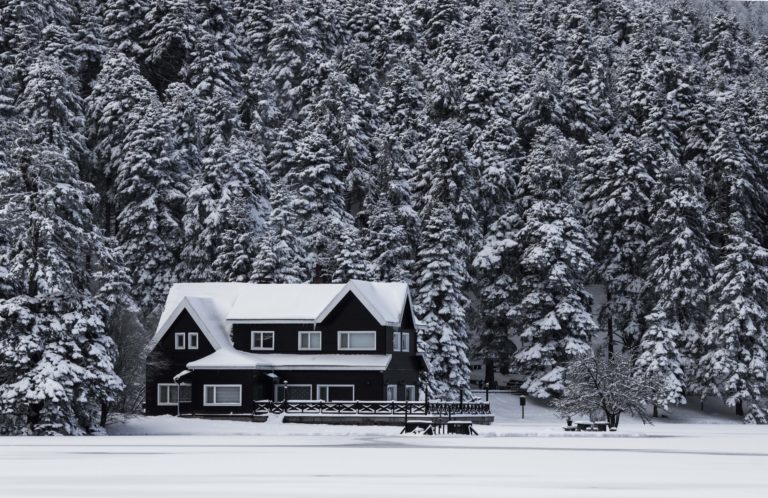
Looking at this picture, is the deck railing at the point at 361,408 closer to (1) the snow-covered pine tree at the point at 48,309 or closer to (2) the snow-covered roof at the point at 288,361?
(2) the snow-covered roof at the point at 288,361

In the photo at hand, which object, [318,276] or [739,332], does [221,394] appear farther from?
[739,332]

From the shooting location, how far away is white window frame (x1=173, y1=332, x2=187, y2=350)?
70.1 metres

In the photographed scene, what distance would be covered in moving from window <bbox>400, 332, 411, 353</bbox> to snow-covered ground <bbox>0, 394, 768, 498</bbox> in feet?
64.8

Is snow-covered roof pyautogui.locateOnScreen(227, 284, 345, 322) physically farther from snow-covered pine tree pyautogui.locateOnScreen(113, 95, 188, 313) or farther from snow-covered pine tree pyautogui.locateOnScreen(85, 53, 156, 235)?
snow-covered pine tree pyautogui.locateOnScreen(85, 53, 156, 235)

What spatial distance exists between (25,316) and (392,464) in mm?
27477

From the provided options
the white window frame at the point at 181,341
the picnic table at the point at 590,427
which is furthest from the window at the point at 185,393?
the picnic table at the point at 590,427

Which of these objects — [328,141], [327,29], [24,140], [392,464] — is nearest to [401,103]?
[328,141]

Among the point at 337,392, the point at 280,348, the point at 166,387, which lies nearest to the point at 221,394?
the point at 166,387

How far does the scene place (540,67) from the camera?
377 ft

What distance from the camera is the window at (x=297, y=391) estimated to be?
227 feet

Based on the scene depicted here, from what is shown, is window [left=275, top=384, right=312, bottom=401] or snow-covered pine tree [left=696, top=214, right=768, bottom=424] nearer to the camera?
window [left=275, top=384, right=312, bottom=401]

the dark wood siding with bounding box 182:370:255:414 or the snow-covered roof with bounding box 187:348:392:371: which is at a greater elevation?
the snow-covered roof with bounding box 187:348:392:371

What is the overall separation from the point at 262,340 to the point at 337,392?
556cm

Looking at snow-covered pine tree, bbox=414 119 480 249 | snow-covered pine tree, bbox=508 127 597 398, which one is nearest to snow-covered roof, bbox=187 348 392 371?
snow-covered pine tree, bbox=508 127 597 398
